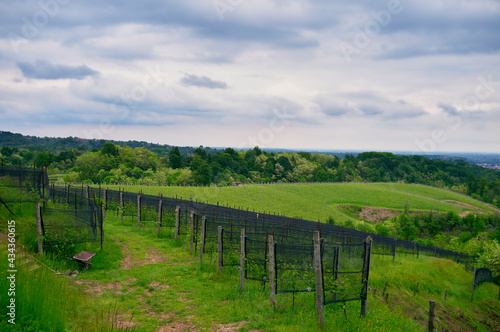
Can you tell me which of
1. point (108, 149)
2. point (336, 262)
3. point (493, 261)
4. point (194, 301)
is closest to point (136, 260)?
point (194, 301)

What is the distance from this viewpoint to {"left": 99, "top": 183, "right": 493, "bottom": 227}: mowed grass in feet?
173

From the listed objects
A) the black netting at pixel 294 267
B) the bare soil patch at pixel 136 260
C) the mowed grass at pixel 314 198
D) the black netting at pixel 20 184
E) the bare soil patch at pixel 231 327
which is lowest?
the mowed grass at pixel 314 198

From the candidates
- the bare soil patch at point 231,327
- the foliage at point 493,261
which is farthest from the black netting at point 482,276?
the bare soil patch at point 231,327

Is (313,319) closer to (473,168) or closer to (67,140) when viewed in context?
(67,140)

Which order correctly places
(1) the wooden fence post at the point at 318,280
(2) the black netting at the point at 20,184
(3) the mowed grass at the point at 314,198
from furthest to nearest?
(3) the mowed grass at the point at 314,198, (2) the black netting at the point at 20,184, (1) the wooden fence post at the point at 318,280

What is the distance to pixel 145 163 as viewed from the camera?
90.2m

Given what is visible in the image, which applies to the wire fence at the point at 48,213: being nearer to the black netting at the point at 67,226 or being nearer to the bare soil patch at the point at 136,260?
the black netting at the point at 67,226

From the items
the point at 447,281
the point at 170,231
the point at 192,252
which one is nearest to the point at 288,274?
the point at 192,252

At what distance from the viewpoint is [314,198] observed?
241 ft

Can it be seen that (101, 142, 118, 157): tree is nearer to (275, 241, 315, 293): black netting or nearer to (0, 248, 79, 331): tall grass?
(0, 248, 79, 331): tall grass

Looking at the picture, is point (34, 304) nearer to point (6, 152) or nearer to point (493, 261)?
point (493, 261)

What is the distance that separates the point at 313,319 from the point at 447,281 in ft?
61.3

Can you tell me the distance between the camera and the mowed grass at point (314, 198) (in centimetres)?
5278

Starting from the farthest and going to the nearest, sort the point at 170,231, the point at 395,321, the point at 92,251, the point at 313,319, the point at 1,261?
the point at 170,231, the point at 92,251, the point at 395,321, the point at 313,319, the point at 1,261
